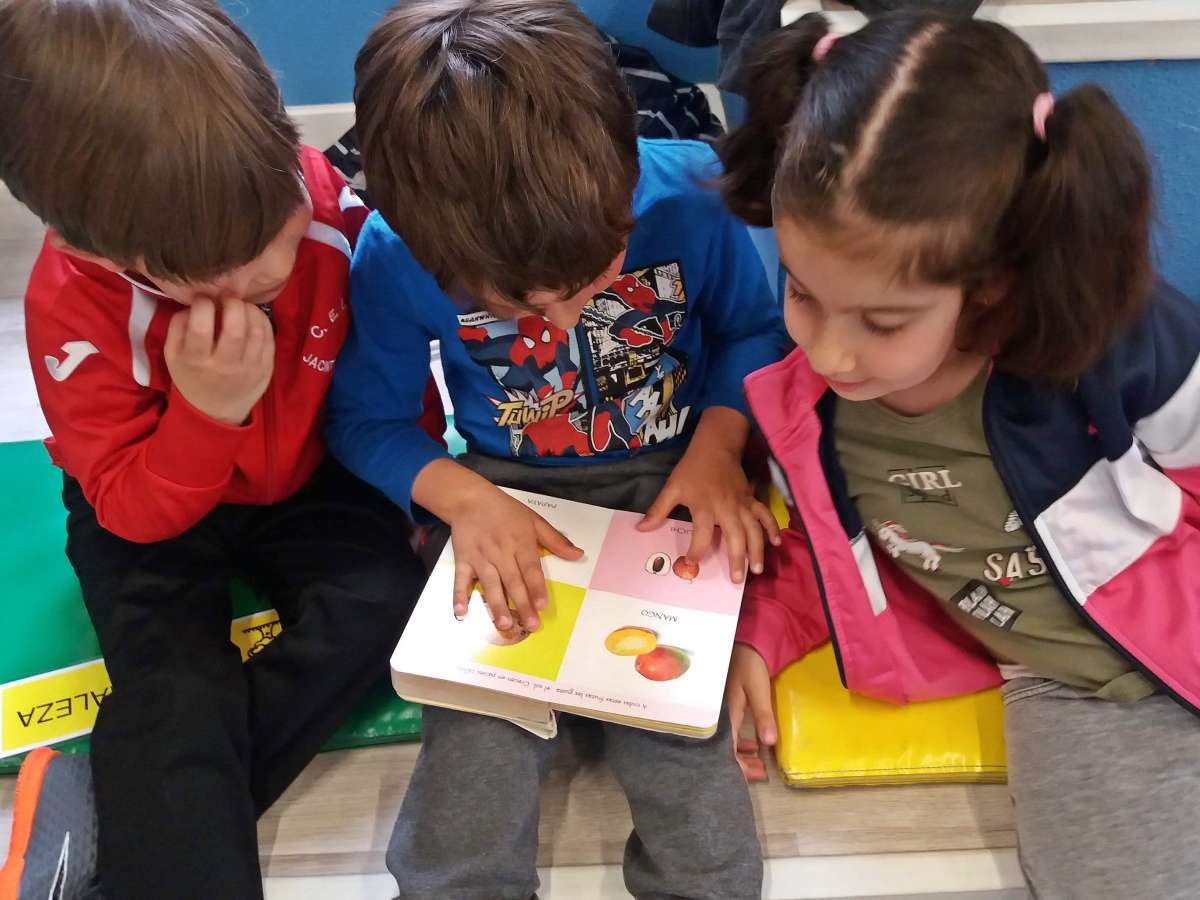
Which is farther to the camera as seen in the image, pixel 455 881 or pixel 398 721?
pixel 398 721

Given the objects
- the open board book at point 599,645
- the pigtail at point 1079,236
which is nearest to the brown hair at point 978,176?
the pigtail at point 1079,236

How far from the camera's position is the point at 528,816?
0.80m

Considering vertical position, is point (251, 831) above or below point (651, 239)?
below

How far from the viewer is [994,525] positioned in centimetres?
79

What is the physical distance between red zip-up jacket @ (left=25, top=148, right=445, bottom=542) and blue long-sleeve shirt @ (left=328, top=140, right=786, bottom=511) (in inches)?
1.4

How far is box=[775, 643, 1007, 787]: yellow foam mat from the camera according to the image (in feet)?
2.82

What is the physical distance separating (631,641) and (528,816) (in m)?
0.17

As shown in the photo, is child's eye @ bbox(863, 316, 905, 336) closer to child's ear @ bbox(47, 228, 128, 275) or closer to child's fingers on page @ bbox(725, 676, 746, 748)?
child's fingers on page @ bbox(725, 676, 746, 748)

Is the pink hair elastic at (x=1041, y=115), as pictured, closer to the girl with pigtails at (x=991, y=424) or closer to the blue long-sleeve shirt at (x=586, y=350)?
the girl with pigtails at (x=991, y=424)

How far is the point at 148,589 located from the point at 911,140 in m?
0.76

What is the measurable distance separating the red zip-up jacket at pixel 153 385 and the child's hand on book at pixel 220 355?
0.07 ft

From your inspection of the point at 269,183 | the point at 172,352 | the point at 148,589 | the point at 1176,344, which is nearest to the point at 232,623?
the point at 148,589

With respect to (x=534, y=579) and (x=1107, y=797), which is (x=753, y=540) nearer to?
(x=534, y=579)

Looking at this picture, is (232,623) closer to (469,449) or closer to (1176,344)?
(469,449)
